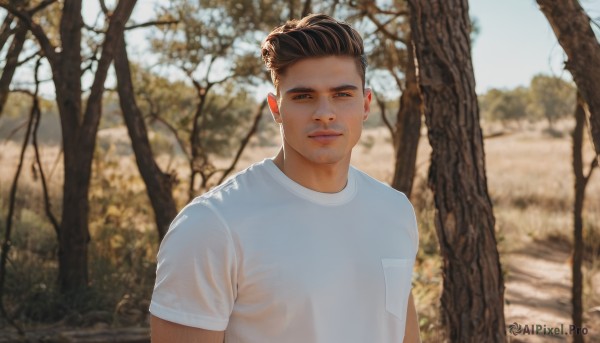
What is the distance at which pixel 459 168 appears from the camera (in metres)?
4.33

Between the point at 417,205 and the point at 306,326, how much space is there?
1146 centimetres

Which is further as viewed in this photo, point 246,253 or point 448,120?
point 448,120

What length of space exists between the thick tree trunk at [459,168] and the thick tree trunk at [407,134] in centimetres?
433

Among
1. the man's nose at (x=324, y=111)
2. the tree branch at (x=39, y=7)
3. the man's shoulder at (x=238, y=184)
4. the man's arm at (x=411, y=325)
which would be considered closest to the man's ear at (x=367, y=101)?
the man's nose at (x=324, y=111)

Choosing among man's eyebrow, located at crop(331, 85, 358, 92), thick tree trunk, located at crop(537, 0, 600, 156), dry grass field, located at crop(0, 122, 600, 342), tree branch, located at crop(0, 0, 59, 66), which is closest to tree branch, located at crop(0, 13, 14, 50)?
tree branch, located at crop(0, 0, 59, 66)

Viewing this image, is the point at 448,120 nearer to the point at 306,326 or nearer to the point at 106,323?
the point at 306,326

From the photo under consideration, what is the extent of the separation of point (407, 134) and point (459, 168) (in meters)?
4.52

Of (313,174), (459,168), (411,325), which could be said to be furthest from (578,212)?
(313,174)

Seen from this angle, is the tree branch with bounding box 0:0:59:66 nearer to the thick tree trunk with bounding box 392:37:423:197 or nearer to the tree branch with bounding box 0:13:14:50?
the tree branch with bounding box 0:13:14:50

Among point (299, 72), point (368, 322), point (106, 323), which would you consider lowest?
point (106, 323)

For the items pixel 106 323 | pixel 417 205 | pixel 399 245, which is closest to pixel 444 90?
pixel 399 245

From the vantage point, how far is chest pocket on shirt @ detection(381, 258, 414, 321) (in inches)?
84.0

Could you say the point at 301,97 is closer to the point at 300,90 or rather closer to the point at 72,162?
the point at 300,90

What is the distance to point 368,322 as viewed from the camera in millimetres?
2086
